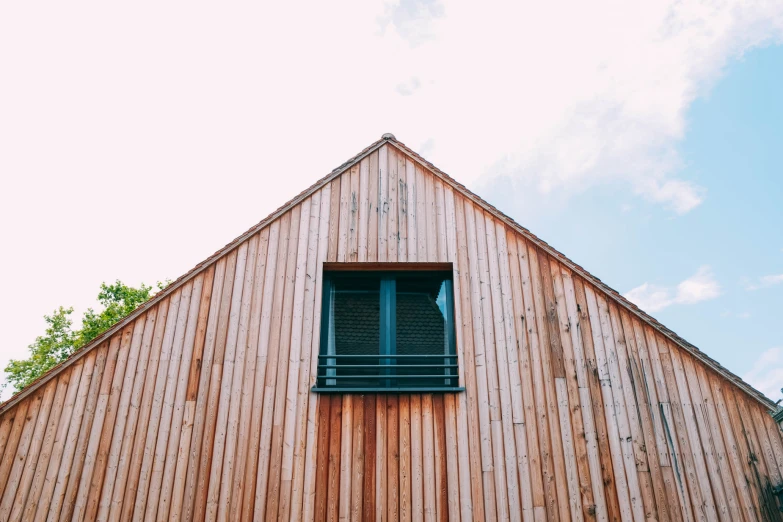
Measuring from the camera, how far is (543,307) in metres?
6.96

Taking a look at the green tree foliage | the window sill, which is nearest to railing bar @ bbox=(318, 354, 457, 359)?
the window sill

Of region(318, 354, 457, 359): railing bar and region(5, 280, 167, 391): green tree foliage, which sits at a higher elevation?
region(5, 280, 167, 391): green tree foliage

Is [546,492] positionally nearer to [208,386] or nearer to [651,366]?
[651,366]

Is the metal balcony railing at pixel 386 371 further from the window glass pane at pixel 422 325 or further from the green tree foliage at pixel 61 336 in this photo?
the green tree foliage at pixel 61 336

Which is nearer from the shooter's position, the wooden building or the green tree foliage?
the wooden building

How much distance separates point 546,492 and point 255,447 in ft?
10.5

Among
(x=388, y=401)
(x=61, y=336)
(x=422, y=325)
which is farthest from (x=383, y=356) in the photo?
(x=61, y=336)

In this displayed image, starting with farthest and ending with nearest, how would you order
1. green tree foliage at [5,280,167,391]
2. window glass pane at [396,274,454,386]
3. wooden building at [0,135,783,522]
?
green tree foliage at [5,280,167,391]
window glass pane at [396,274,454,386]
wooden building at [0,135,783,522]

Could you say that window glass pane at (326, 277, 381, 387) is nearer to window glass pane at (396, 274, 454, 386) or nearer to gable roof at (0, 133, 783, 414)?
window glass pane at (396, 274, 454, 386)

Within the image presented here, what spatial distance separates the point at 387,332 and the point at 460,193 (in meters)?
2.25

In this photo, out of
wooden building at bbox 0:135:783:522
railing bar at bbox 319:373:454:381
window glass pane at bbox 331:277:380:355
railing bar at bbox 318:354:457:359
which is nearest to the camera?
wooden building at bbox 0:135:783:522

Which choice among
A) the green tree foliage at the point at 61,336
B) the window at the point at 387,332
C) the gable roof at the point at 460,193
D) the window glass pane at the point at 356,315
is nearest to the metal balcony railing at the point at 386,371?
the window at the point at 387,332

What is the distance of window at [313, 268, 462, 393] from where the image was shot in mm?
6684

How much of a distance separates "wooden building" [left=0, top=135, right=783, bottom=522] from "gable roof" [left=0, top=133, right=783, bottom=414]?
3 cm
